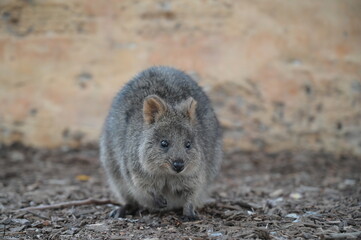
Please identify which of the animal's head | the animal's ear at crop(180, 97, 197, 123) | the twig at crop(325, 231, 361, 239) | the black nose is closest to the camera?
the twig at crop(325, 231, 361, 239)

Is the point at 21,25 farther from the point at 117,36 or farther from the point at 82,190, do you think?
the point at 82,190

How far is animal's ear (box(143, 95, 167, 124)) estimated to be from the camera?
6.13 metres

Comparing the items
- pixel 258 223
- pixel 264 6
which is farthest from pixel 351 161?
pixel 258 223

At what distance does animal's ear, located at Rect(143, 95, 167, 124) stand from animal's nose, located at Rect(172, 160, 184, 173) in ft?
2.16

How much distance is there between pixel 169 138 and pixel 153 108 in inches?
17.2

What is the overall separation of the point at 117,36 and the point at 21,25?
6.60 ft

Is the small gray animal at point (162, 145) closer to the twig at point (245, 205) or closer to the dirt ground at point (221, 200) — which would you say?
the dirt ground at point (221, 200)

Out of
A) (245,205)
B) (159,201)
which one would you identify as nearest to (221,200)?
(245,205)

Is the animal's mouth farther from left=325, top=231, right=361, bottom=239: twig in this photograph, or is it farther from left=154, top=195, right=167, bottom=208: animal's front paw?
left=325, top=231, right=361, bottom=239: twig

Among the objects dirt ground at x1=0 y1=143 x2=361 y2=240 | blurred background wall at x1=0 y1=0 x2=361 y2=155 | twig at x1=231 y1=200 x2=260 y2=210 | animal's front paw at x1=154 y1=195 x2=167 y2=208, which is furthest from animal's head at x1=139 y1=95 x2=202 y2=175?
blurred background wall at x1=0 y1=0 x2=361 y2=155

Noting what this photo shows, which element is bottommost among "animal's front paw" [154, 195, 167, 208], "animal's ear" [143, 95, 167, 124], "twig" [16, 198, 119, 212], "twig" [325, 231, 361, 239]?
"twig" [16, 198, 119, 212]

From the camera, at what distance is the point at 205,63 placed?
34.4ft

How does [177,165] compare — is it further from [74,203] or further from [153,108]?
[74,203]

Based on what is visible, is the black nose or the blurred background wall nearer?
the black nose
